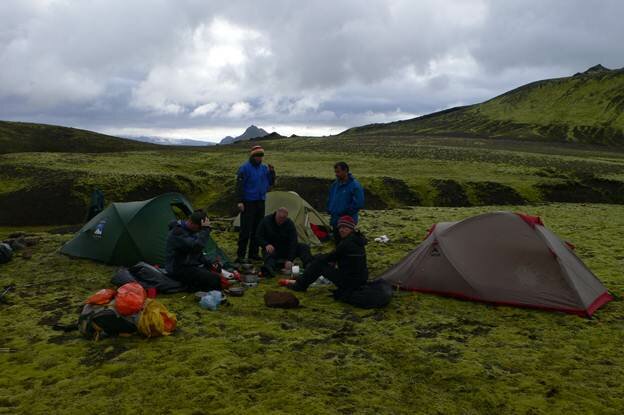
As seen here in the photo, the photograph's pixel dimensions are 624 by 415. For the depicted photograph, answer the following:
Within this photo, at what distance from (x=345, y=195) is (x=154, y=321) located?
22.7 ft

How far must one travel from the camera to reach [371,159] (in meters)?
55.6

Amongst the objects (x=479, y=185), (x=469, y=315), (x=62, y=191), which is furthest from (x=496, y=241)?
(x=62, y=191)

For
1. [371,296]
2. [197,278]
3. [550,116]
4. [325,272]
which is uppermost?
[550,116]

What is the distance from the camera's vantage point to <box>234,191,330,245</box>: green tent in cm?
1808

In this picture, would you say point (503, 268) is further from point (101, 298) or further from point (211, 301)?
point (101, 298)

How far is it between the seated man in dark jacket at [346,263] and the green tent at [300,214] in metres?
6.67

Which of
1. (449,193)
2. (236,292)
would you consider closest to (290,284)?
(236,292)

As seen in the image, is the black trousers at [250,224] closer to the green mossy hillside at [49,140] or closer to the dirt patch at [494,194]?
the dirt patch at [494,194]

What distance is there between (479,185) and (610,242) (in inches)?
713

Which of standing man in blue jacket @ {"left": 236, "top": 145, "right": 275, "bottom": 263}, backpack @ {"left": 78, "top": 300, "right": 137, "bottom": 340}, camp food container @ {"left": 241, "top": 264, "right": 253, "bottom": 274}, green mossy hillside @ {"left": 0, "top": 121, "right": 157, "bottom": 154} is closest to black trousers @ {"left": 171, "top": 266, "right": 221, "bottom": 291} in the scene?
camp food container @ {"left": 241, "top": 264, "right": 253, "bottom": 274}

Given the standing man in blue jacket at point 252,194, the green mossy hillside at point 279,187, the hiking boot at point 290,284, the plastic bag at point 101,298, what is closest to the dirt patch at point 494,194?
the green mossy hillside at point 279,187

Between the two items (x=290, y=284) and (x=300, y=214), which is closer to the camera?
(x=290, y=284)

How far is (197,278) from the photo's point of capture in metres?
11.3

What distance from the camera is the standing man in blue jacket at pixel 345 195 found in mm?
13305
